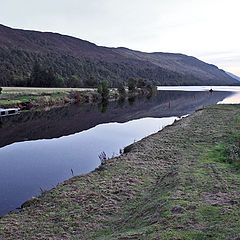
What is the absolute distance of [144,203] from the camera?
34.9ft

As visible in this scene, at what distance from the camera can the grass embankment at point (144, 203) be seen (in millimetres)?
7711

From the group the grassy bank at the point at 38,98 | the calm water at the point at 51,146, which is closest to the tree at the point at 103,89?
the grassy bank at the point at 38,98

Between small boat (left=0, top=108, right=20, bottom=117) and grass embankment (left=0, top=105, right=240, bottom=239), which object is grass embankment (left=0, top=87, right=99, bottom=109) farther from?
grass embankment (left=0, top=105, right=240, bottom=239)

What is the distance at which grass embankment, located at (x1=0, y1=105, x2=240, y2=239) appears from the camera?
7.71m

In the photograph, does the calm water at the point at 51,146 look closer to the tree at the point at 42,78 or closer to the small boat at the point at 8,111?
the small boat at the point at 8,111

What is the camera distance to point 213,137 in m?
22.5

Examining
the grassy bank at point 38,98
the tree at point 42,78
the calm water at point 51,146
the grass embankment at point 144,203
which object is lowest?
the calm water at point 51,146

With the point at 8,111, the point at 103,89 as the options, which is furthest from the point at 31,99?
the point at 103,89

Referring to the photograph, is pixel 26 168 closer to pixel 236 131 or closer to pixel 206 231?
pixel 206 231

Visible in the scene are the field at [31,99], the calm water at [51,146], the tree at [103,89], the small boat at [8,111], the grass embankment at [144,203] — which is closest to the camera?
the grass embankment at [144,203]

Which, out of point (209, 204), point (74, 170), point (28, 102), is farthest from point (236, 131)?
point (28, 102)

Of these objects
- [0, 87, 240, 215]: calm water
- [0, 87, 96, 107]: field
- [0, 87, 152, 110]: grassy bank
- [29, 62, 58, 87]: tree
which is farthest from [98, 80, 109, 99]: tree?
[0, 87, 240, 215]: calm water

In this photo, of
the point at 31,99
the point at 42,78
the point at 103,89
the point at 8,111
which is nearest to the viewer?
the point at 8,111

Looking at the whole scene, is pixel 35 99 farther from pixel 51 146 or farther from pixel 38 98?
pixel 51 146
